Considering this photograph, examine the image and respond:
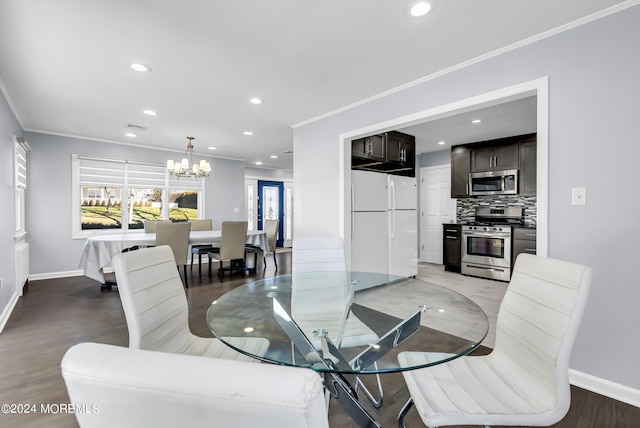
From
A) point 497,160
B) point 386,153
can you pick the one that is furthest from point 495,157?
point 386,153

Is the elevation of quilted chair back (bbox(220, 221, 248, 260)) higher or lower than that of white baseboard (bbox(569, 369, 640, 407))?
higher

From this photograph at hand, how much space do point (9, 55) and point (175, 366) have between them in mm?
3435

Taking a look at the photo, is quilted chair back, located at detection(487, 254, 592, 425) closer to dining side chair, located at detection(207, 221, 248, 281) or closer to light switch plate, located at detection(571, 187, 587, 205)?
light switch plate, located at detection(571, 187, 587, 205)

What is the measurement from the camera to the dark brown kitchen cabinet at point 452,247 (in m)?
5.43

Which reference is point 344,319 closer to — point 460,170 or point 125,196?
point 460,170

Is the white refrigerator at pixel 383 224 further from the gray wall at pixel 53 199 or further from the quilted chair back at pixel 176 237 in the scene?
the gray wall at pixel 53 199

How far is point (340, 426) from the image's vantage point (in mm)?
1619

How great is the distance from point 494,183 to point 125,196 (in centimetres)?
685

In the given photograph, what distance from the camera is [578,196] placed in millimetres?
2016

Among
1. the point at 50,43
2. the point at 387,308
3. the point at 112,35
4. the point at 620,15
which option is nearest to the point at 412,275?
the point at 387,308

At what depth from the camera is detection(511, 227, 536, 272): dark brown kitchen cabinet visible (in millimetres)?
4547

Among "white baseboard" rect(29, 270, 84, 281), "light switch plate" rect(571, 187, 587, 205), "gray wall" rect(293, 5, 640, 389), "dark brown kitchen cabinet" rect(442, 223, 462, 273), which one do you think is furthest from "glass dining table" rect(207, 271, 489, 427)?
"white baseboard" rect(29, 270, 84, 281)

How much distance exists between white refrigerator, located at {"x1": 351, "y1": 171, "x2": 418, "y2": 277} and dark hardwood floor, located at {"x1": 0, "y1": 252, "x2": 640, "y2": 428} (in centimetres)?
186

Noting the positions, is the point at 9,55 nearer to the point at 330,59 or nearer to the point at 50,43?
the point at 50,43
